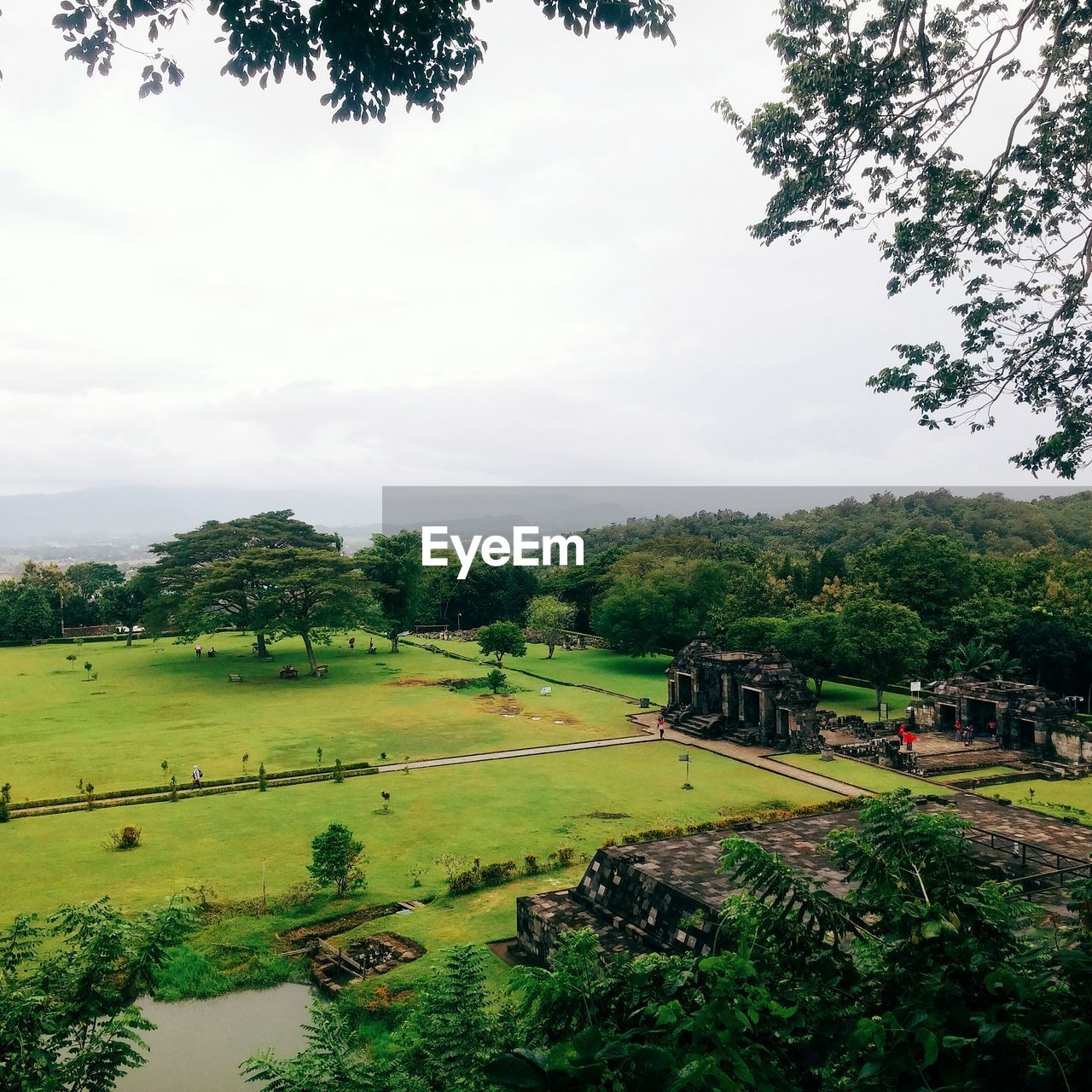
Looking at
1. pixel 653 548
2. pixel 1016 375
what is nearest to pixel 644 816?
pixel 1016 375

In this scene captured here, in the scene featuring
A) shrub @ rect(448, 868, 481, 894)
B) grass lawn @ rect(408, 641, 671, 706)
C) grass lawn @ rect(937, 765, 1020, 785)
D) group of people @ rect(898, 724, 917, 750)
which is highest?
group of people @ rect(898, 724, 917, 750)

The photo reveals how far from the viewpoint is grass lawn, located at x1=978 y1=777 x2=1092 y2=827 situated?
26609 millimetres

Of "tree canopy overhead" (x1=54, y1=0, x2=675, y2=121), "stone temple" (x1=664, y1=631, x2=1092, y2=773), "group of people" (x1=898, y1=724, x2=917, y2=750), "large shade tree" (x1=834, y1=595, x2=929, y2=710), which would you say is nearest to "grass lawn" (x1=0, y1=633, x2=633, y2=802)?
"stone temple" (x1=664, y1=631, x2=1092, y2=773)

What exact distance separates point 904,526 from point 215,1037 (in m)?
102

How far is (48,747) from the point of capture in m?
34.4

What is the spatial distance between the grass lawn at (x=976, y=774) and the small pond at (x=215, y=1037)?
24925 millimetres

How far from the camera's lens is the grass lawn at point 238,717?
32.6 meters

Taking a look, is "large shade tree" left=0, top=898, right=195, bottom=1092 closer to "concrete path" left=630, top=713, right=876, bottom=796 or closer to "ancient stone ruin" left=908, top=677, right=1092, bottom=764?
"concrete path" left=630, top=713, right=876, bottom=796

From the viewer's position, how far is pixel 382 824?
2541 centimetres

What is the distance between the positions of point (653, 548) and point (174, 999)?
5959cm

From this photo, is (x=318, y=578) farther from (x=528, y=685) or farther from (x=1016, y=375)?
(x=1016, y=375)

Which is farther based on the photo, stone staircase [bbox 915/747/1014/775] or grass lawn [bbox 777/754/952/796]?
stone staircase [bbox 915/747/1014/775]

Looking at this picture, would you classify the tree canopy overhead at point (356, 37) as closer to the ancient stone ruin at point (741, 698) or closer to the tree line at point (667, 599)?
the ancient stone ruin at point (741, 698)

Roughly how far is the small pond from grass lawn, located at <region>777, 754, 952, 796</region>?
840 inches
